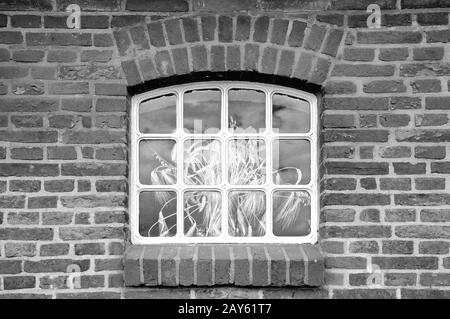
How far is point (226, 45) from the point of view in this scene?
13.7 feet

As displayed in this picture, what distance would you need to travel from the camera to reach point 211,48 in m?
4.17

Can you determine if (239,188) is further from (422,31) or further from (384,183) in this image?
(422,31)

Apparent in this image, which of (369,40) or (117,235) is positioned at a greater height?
(369,40)

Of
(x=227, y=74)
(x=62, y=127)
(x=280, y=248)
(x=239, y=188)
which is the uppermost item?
(x=227, y=74)

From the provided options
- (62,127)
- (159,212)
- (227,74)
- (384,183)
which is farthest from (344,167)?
(62,127)

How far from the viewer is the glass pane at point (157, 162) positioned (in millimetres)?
4344

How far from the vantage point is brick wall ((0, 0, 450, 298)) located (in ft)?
13.5

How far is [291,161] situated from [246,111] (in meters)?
0.43

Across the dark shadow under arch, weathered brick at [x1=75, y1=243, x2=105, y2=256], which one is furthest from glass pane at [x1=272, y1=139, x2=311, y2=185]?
weathered brick at [x1=75, y1=243, x2=105, y2=256]

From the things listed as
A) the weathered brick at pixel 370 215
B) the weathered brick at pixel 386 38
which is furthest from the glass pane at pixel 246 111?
the weathered brick at pixel 370 215

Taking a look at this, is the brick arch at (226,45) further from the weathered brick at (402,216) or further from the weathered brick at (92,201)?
the weathered brick at (402,216)

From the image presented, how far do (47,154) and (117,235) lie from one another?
2.14ft

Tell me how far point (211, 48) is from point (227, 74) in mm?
193

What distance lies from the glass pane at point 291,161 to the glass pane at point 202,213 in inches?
16.4
